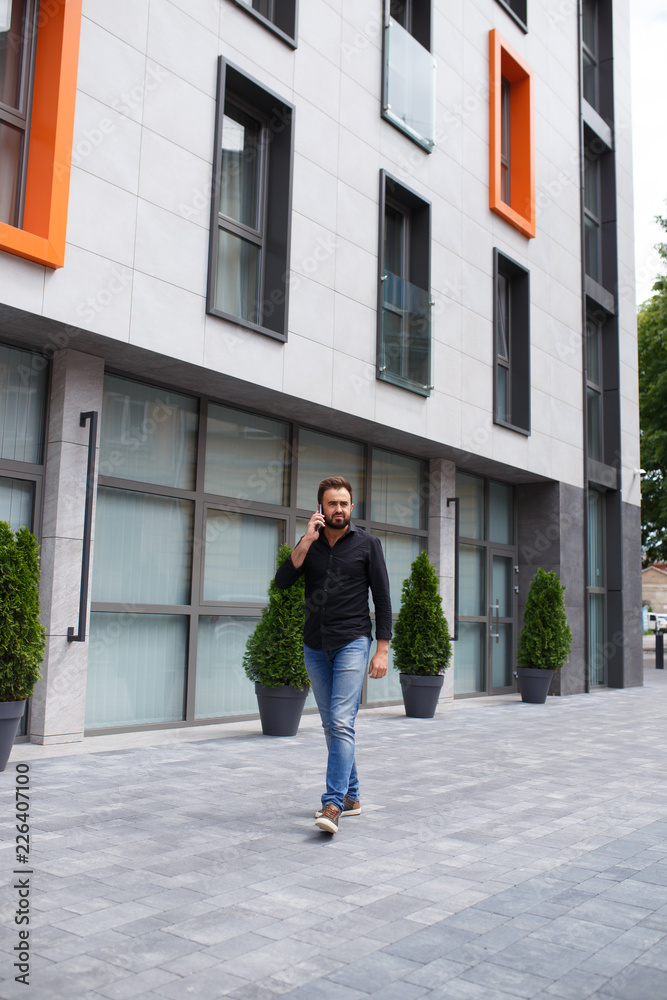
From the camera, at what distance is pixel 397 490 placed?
43.8ft

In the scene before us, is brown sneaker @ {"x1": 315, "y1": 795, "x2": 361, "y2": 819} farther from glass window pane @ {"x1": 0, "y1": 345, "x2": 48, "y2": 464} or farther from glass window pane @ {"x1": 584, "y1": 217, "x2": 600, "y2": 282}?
glass window pane @ {"x1": 584, "y1": 217, "x2": 600, "y2": 282}

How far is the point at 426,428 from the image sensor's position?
40.1 feet

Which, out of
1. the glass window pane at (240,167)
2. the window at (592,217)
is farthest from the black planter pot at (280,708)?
the window at (592,217)

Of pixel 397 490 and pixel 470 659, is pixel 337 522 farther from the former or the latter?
pixel 470 659

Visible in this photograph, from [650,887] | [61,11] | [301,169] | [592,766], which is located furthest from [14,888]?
[301,169]

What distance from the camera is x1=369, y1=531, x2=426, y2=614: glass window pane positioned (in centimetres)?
1308

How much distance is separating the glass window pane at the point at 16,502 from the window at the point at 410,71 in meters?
6.84

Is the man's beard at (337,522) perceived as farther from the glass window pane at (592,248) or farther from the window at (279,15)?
the glass window pane at (592,248)

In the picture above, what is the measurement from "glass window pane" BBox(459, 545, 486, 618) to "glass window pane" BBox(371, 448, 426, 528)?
1.38 metres

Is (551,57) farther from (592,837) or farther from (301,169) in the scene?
(592,837)

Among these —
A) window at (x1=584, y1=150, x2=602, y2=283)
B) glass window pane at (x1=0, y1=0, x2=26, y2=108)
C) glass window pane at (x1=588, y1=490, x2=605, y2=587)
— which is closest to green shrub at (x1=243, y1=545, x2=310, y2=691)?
glass window pane at (x1=0, y1=0, x2=26, y2=108)

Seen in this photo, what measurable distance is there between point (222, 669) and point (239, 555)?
1.30 metres

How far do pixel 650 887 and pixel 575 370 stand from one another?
1341cm

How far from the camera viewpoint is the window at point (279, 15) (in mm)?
10125
